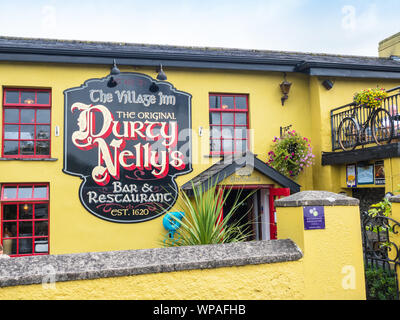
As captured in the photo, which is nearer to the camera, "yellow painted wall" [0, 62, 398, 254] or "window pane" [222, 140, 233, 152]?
"yellow painted wall" [0, 62, 398, 254]

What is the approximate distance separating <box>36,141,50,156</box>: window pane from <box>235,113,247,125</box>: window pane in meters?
4.66

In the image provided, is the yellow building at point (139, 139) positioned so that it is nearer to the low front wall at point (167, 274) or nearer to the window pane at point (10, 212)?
the window pane at point (10, 212)

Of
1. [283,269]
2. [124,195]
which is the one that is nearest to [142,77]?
[124,195]

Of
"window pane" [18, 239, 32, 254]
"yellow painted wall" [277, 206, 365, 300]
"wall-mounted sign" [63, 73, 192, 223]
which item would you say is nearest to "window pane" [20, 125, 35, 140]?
"wall-mounted sign" [63, 73, 192, 223]

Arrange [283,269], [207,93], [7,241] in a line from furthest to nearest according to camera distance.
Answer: [207,93]
[7,241]
[283,269]

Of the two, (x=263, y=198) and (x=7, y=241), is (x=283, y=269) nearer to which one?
(x=263, y=198)

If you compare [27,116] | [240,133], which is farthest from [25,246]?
[240,133]

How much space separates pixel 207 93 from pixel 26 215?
5.16 m

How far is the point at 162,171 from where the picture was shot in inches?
344

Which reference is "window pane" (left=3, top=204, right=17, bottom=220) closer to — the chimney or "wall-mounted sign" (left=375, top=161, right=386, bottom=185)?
"wall-mounted sign" (left=375, top=161, right=386, bottom=185)

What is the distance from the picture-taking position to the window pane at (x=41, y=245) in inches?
316

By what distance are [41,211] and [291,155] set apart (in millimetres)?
6062

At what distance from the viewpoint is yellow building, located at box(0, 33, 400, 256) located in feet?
26.5

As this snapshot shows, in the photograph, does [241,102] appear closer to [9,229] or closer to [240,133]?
[240,133]
